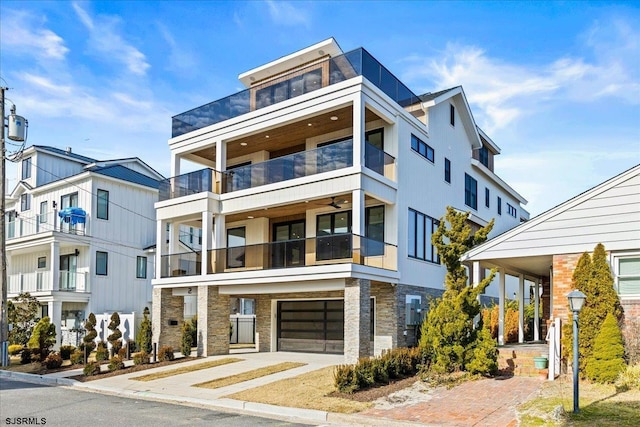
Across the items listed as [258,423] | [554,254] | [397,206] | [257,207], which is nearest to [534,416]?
[258,423]

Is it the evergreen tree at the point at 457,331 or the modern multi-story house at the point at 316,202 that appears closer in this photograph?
the evergreen tree at the point at 457,331

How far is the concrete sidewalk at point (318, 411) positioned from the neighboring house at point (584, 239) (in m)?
2.98

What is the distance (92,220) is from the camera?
30891 mm

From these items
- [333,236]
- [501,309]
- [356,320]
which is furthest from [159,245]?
[501,309]

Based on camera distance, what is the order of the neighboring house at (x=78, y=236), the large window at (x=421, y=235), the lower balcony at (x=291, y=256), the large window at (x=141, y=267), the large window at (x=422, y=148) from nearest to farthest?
the lower balcony at (x=291, y=256) → the large window at (x=421, y=235) → the large window at (x=422, y=148) → the neighboring house at (x=78, y=236) → the large window at (x=141, y=267)

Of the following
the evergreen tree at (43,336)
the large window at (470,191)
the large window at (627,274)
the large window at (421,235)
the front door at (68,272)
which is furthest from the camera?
the front door at (68,272)

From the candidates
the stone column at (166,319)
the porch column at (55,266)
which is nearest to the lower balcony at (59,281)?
the porch column at (55,266)

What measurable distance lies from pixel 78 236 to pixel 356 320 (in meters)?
18.2

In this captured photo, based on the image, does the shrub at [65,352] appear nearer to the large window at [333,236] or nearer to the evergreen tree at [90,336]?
the evergreen tree at [90,336]

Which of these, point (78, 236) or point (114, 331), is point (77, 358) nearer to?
point (114, 331)

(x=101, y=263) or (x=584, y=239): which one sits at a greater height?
(x=584, y=239)

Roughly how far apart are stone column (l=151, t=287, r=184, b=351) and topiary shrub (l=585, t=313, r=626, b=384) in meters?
16.5

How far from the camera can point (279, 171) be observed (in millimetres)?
21688

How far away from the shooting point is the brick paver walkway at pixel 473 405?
11.2m
